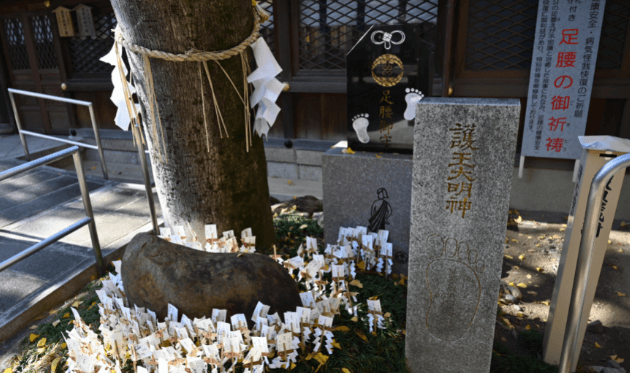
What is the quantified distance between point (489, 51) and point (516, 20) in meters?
0.44

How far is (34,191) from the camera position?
510cm

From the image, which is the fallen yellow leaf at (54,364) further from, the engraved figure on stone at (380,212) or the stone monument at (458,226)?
the engraved figure on stone at (380,212)

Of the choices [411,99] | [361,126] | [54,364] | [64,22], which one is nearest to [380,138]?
[361,126]

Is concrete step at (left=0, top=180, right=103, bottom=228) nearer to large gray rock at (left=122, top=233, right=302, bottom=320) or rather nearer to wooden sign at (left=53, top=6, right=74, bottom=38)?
large gray rock at (left=122, top=233, right=302, bottom=320)

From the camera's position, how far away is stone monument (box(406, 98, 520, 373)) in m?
2.02

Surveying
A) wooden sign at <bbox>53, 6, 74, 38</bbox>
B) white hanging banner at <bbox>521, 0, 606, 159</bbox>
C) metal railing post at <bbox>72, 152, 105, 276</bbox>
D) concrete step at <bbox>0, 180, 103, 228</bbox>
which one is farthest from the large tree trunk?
wooden sign at <bbox>53, 6, 74, 38</bbox>

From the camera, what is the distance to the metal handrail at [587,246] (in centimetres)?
163

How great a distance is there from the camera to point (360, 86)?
362 centimetres

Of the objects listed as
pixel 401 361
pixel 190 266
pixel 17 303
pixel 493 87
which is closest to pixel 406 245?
pixel 401 361

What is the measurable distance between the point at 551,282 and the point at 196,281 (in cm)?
325

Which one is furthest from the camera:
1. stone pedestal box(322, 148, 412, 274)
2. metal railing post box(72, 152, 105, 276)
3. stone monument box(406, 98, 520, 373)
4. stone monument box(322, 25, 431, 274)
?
stone pedestal box(322, 148, 412, 274)

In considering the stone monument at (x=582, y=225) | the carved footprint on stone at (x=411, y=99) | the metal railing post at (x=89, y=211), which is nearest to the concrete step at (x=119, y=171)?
the metal railing post at (x=89, y=211)

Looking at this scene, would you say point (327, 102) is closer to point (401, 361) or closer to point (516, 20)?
point (516, 20)

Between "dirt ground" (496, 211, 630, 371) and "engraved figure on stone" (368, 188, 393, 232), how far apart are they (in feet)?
4.04
